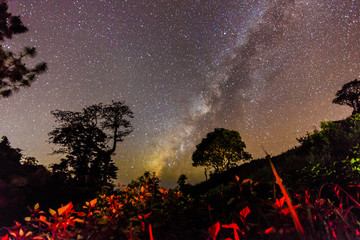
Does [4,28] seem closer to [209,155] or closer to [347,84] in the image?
[209,155]

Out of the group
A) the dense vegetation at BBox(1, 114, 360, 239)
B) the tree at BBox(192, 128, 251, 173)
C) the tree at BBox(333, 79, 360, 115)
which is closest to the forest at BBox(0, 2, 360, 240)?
the dense vegetation at BBox(1, 114, 360, 239)

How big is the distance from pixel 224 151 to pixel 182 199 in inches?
754

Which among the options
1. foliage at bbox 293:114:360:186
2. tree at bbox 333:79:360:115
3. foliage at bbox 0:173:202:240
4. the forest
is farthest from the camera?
tree at bbox 333:79:360:115

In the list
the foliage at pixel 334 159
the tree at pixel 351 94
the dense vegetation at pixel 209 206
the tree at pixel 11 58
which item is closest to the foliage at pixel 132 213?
the dense vegetation at pixel 209 206

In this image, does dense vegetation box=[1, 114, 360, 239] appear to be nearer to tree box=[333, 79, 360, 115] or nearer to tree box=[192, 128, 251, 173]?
tree box=[192, 128, 251, 173]

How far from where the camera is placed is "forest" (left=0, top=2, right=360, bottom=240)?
1291 mm

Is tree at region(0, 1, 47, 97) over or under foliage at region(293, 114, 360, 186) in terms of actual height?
over

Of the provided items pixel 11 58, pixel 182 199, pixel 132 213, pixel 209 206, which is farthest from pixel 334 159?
pixel 11 58

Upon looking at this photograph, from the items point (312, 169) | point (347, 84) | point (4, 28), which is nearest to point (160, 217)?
point (312, 169)

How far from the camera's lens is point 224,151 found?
77.6ft

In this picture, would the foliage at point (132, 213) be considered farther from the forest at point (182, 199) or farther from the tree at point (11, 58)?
the tree at point (11, 58)

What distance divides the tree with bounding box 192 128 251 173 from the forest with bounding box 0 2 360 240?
287 inches

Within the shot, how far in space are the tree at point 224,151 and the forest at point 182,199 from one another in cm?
730

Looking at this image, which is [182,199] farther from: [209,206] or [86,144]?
[86,144]
